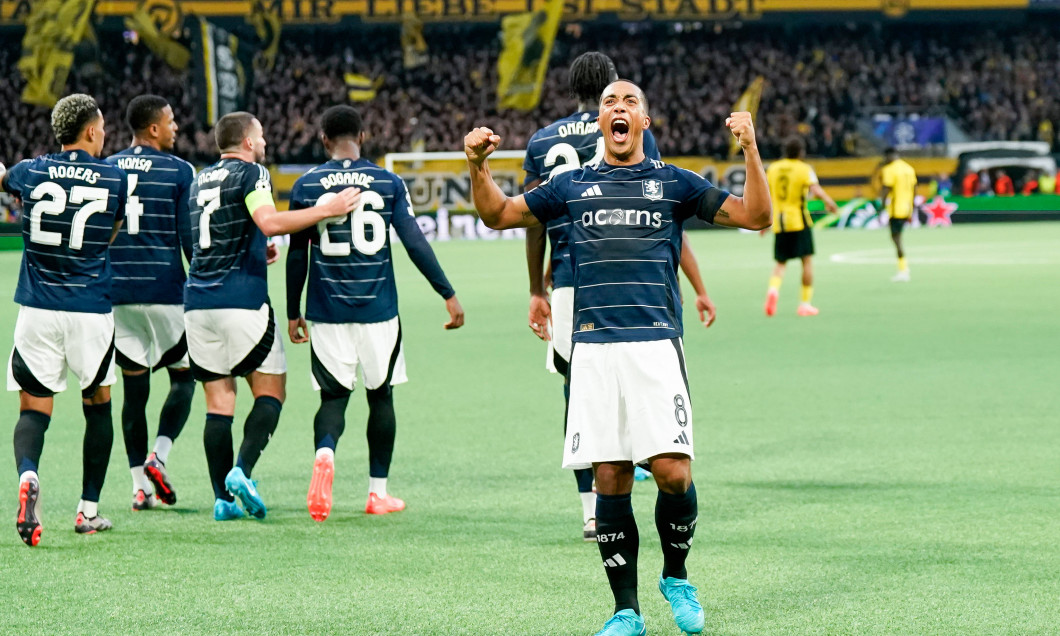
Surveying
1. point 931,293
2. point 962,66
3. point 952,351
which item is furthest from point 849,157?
point 952,351

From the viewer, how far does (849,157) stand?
45469 millimetres

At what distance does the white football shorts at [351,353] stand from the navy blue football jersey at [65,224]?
3.69 feet

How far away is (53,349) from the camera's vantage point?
6.88 meters

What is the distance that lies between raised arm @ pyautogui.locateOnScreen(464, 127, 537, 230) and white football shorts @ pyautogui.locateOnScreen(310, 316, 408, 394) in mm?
2106

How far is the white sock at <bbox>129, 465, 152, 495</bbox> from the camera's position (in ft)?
25.0

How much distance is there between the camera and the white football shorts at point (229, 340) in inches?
287

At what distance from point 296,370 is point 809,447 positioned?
5975 mm

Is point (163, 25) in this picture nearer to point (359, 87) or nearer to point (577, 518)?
point (359, 87)

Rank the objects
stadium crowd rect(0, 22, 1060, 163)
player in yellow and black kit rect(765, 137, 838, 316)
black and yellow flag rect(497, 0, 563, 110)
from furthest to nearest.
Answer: stadium crowd rect(0, 22, 1060, 163) < black and yellow flag rect(497, 0, 563, 110) < player in yellow and black kit rect(765, 137, 838, 316)

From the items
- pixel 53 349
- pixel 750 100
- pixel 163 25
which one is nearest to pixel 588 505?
pixel 53 349

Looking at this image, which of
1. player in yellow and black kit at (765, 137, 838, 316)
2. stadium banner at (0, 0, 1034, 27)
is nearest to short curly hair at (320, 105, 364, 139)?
player in yellow and black kit at (765, 137, 838, 316)

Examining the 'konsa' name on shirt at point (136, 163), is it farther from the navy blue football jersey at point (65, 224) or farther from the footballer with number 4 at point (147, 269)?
the navy blue football jersey at point (65, 224)

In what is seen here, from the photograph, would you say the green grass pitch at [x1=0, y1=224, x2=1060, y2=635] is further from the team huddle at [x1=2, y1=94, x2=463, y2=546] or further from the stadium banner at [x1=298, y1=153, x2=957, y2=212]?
the stadium banner at [x1=298, y1=153, x2=957, y2=212]

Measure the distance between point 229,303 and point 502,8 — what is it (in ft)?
125
